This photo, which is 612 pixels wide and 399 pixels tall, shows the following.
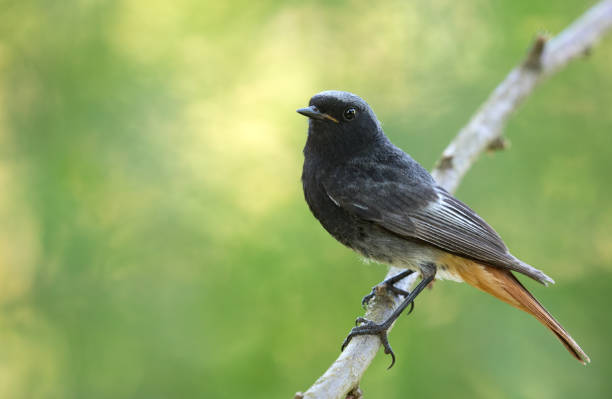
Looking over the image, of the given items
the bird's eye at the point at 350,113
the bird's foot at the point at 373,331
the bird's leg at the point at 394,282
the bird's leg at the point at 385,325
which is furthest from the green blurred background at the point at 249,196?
the bird's eye at the point at 350,113

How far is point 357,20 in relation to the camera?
20.9ft

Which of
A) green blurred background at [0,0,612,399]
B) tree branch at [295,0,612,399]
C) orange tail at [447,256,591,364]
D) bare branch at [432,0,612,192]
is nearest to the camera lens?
tree branch at [295,0,612,399]

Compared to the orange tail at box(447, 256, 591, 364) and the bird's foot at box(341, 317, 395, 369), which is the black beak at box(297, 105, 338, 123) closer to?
the orange tail at box(447, 256, 591, 364)

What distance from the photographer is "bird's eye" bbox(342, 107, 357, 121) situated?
3.59 m

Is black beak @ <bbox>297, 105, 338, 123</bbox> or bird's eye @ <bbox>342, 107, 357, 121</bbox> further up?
black beak @ <bbox>297, 105, 338, 123</bbox>

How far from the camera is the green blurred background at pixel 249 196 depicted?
4715 millimetres

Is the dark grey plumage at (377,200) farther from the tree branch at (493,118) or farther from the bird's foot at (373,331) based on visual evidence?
the bird's foot at (373,331)

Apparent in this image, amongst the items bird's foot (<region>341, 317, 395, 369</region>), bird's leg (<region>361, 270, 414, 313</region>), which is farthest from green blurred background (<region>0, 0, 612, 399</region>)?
bird's foot (<region>341, 317, 395, 369</region>)

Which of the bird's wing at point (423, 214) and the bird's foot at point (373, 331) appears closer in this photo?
the bird's foot at point (373, 331)

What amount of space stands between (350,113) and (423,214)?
2.26ft

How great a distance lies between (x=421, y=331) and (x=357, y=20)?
10.6ft

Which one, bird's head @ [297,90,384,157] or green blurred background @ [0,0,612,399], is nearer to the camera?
bird's head @ [297,90,384,157]

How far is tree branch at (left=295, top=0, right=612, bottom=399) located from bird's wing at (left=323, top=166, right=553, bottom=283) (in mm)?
326

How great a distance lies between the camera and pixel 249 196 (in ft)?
17.3
